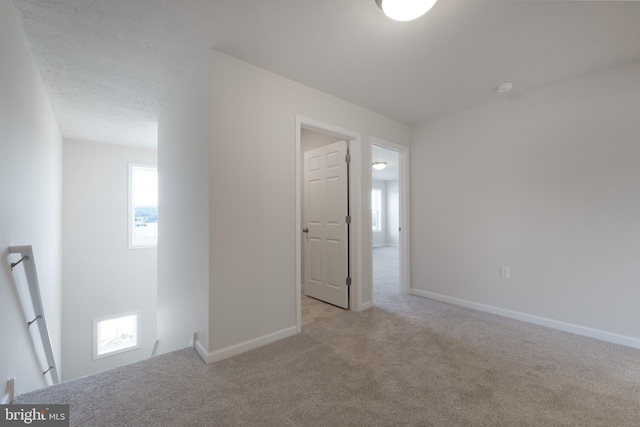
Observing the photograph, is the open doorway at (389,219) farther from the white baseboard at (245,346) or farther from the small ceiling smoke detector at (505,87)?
the white baseboard at (245,346)

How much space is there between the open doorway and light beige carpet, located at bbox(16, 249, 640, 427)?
1549mm

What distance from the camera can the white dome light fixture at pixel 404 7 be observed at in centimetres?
154

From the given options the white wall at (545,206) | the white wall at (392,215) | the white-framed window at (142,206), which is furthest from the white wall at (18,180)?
the white wall at (392,215)

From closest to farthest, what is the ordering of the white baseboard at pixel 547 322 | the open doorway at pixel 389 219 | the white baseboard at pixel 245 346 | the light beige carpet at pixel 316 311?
the white baseboard at pixel 245 346
the white baseboard at pixel 547 322
the light beige carpet at pixel 316 311
the open doorway at pixel 389 219

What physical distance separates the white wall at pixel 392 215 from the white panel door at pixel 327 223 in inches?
263

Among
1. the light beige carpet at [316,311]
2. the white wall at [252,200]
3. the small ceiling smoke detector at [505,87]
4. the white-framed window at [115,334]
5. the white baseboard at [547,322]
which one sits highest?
the small ceiling smoke detector at [505,87]

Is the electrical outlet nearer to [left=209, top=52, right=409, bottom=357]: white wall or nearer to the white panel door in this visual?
the white panel door

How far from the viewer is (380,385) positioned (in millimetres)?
1772

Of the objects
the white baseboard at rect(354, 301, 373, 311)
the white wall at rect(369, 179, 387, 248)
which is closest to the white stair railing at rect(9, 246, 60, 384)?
the white baseboard at rect(354, 301, 373, 311)

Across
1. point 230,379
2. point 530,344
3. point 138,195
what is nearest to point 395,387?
point 230,379

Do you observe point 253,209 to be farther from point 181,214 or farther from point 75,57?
point 75,57

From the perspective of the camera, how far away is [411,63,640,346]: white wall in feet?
7.76

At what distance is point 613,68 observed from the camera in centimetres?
238

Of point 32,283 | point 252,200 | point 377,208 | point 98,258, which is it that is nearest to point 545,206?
point 252,200
